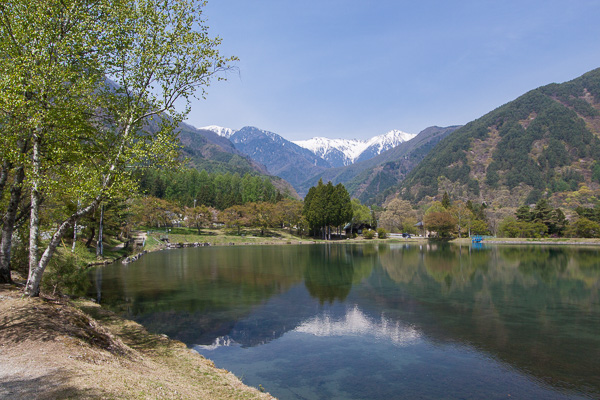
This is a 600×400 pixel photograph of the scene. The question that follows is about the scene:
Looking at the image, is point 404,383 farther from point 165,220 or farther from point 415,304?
point 165,220

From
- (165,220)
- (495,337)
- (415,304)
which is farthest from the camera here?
(165,220)

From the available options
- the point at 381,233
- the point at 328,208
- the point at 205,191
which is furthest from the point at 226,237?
the point at 381,233

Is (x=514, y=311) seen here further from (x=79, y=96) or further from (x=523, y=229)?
(x=523, y=229)

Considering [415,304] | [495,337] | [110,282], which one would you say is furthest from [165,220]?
[495,337]

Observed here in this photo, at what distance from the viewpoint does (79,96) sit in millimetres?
12523

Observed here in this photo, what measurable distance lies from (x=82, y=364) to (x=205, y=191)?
10043 cm

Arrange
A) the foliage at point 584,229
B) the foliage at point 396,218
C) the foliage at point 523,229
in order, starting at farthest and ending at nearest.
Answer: the foliage at point 396,218 < the foliage at point 523,229 < the foliage at point 584,229

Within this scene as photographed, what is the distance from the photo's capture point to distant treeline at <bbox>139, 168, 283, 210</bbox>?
332 feet

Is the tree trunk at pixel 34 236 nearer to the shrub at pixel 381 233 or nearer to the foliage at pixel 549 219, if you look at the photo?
the shrub at pixel 381 233

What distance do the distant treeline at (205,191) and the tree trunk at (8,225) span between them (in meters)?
78.9

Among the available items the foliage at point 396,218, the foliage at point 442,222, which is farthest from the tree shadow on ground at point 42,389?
the foliage at point 396,218

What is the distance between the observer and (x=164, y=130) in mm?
Answer: 12797

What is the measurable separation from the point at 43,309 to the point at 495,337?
16.7m

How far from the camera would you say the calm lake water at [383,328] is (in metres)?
10.8
